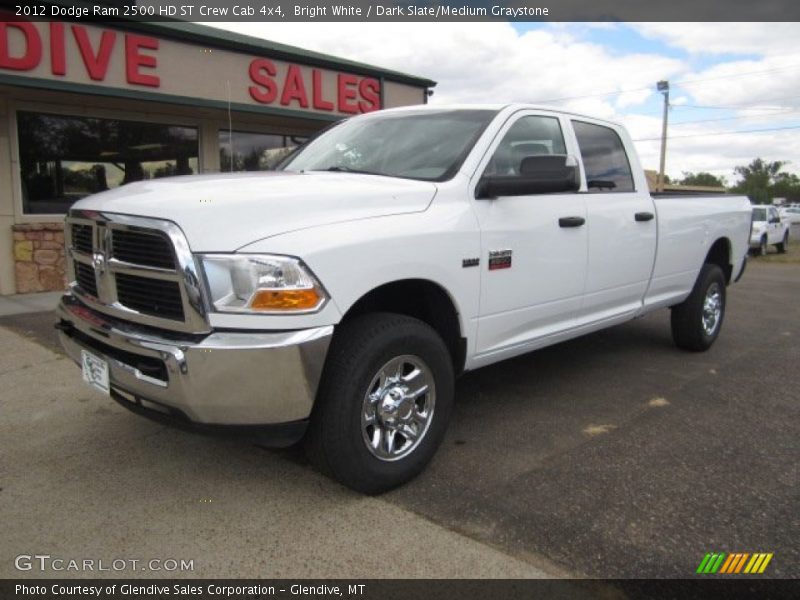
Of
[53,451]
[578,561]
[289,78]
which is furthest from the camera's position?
Answer: [289,78]

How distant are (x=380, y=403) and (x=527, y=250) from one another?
4.45 feet

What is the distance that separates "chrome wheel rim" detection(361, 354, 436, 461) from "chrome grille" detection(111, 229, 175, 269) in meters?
1.05

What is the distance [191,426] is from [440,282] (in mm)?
1363

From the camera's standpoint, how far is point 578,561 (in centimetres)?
264

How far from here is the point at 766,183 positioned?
111 meters

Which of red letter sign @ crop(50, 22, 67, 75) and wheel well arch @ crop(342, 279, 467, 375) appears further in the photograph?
red letter sign @ crop(50, 22, 67, 75)

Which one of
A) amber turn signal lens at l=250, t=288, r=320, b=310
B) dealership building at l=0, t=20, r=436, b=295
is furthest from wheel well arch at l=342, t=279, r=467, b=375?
dealership building at l=0, t=20, r=436, b=295

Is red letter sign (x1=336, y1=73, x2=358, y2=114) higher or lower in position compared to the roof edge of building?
lower

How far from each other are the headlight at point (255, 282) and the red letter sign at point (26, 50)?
7126 millimetres

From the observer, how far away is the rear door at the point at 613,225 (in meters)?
4.50

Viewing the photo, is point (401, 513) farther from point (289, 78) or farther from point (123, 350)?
point (289, 78)

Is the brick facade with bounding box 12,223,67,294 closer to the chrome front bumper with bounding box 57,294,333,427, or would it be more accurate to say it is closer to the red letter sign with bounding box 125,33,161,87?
the red letter sign with bounding box 125,33,161,87

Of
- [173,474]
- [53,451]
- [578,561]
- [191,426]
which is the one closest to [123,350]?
[191,426]
